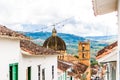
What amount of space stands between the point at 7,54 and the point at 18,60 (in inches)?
76.9

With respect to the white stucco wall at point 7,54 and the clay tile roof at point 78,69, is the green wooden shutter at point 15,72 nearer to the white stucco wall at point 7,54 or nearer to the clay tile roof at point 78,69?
the white stucco wall at point 7,54

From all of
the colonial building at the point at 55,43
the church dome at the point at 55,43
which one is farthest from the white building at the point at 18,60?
the church dome at the point at 55,43

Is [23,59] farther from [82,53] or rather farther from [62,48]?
[82,53]

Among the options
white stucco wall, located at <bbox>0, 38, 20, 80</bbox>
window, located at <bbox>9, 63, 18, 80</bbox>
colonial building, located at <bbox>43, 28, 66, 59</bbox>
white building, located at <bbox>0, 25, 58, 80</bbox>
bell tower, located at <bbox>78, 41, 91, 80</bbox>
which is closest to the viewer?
white stucco wall, located at <bbox>0, 38, 20, 80</bbox>

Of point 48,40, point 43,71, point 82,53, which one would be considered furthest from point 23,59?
point 82,53

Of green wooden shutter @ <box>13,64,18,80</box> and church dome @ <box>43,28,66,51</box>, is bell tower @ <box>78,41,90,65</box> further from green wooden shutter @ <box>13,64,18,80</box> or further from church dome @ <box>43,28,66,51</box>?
green wooden shutter @ <box>13,64,18,80</box>

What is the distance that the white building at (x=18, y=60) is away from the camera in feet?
45.7

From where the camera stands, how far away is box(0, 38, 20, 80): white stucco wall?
13797 millimetres

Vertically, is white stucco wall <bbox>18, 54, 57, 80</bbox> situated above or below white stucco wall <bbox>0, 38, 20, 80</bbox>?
below

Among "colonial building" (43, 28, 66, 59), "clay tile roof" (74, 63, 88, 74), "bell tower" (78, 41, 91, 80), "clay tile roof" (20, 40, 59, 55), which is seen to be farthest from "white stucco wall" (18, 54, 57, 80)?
"bell tower" (78, 41, 91, 80)

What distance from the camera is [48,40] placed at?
233ft

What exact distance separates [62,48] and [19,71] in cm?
5409

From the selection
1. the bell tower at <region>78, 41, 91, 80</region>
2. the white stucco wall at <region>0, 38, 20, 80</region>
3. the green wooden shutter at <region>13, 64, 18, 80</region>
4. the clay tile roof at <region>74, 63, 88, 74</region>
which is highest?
the white stucco wall at <region>0, 38, 20, 80</region>

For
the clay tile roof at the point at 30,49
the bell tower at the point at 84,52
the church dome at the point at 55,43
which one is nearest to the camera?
the clay tile roof at the point at 30,49
